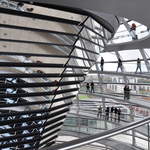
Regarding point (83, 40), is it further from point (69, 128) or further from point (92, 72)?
point (69, 128)

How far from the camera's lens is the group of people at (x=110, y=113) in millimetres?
18416

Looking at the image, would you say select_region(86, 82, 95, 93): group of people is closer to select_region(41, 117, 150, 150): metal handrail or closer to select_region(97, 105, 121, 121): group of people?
select_region(97, 105, 121, 121): group of people

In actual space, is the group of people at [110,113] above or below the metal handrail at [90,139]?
below

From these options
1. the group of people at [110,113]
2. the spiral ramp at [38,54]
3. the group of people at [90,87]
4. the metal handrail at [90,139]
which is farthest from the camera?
the group of people at [90,87]

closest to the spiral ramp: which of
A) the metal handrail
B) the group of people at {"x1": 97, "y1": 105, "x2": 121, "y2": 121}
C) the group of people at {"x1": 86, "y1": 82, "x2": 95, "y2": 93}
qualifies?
the metal handrail

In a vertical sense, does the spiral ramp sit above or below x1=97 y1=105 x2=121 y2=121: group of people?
above

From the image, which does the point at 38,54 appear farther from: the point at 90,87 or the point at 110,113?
the point at 110,113

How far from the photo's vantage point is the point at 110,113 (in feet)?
64.2

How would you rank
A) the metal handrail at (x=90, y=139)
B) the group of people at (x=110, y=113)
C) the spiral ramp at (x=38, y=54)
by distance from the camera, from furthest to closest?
the group of people at (x=110, y=113), the spiral ramp at (x=38, y=54), the metal handrail at (x=90, y=139)

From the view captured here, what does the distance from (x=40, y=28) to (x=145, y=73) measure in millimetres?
10690

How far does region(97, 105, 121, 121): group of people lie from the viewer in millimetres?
18416

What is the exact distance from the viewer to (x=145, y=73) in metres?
15.3

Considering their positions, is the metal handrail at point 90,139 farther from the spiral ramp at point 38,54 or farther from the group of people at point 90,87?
the group of people at point 90,87

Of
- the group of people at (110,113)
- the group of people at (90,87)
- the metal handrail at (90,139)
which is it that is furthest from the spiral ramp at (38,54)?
the group of people at (110,113)
